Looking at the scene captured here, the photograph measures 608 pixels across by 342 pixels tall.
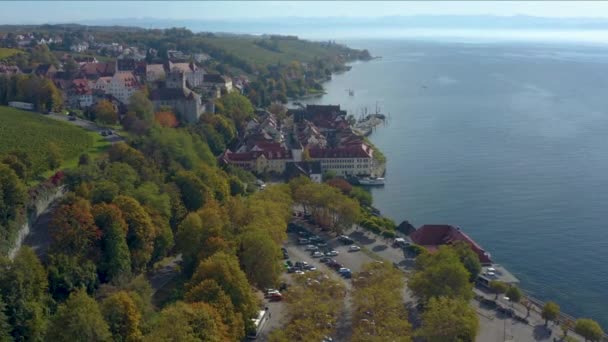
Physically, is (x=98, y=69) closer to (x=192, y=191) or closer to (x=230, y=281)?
(x=192, y=191)

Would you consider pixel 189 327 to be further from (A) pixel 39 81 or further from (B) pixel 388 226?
(A) pixel 39 81

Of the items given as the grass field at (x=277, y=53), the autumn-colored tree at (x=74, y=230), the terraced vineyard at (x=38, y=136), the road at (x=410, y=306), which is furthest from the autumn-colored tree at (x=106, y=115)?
the grass field at (x=277, y=53)

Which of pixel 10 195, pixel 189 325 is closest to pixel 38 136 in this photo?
pixel 10 195

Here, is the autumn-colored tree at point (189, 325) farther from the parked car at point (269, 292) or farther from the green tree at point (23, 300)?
the parked car at point (269, 292)

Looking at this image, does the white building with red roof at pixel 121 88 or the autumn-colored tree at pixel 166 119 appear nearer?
the autumn-colored tree at pixel 166 119

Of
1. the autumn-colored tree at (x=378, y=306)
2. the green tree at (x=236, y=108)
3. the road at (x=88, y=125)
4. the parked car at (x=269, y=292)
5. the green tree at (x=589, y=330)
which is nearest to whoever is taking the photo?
the autumn-colored tree at (x=378, y=306)

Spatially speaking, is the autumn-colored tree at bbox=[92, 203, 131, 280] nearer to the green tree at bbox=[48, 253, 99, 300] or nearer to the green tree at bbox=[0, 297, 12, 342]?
the green tree at bbox=[48, 253, 99, 300]

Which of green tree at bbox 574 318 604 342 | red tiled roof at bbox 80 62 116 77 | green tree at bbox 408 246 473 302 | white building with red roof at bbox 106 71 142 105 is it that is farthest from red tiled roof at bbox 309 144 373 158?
red tiled roof at bbox 80 62 116 77
